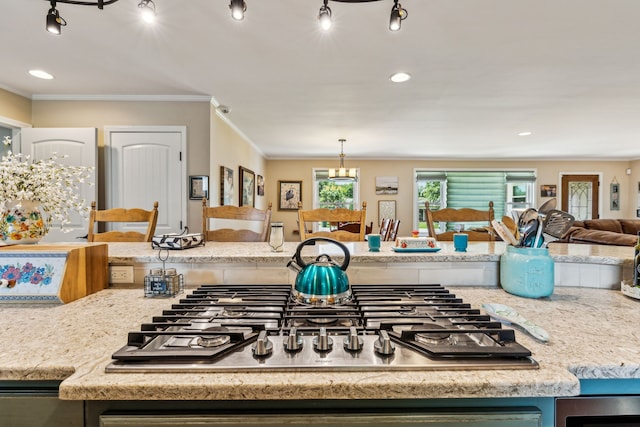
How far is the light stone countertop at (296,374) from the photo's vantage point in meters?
0.56

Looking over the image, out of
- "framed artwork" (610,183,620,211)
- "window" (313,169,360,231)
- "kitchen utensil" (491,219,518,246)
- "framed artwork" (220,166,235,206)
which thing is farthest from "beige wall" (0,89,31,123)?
"framed artwork" (610,183,620,211)

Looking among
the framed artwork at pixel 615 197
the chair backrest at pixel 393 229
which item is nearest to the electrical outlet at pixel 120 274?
the chair backrest at pixel 393 229

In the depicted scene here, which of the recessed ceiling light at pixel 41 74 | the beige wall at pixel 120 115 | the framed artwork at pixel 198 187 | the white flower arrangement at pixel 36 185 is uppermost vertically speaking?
the recessed ceiling light at pixel 41 74

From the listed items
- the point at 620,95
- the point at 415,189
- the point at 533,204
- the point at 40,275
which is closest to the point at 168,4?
the point at 40,275

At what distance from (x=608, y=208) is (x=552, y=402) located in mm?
8560

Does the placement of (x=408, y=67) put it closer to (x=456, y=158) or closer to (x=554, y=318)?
(x=554, y=318)

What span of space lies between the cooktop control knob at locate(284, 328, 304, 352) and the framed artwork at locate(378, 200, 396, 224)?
6.27 m

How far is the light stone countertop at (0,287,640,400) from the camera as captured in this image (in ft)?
1.83

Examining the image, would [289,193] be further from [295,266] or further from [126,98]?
[295,266]

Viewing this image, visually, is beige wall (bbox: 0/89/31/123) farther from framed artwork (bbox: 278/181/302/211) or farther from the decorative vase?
framed artwork (bbox: 278/181/302/211)

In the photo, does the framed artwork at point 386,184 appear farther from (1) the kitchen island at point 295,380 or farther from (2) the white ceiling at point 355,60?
(1) the kitchen island at point 295,380

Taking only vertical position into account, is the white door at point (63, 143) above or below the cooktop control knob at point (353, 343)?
above

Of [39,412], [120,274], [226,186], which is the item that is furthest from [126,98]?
[39,412]

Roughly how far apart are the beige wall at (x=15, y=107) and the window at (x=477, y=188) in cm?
617
